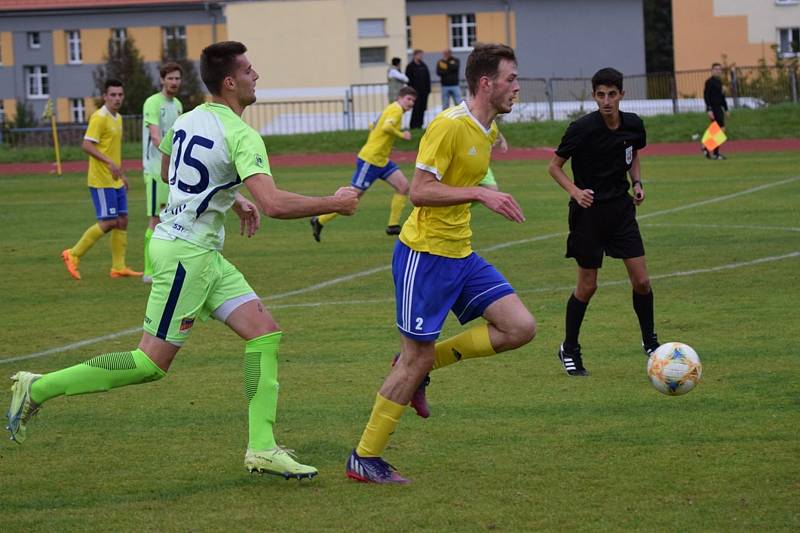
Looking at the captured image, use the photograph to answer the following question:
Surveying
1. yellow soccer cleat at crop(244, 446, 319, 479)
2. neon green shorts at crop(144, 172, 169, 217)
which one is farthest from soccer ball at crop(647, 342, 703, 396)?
neon green shorts at crop(144, 172, 169, 217)

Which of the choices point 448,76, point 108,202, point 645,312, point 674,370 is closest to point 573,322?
point 645,312

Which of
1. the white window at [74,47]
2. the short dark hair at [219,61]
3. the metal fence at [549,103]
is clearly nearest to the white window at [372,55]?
the metal fence at [549,103]

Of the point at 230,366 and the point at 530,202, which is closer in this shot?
the point at 230,366

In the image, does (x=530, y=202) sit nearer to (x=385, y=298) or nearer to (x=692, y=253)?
(x=692, y=253)

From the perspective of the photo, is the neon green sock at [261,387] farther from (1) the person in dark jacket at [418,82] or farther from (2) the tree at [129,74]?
(2) the tree at [129,74]

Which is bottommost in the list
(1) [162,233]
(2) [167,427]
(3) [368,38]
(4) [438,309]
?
(2) [167,427]

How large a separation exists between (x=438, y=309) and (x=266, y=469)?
1.22 metres

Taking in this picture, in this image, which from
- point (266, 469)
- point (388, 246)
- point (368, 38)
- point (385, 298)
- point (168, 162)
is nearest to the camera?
point (266, 469)

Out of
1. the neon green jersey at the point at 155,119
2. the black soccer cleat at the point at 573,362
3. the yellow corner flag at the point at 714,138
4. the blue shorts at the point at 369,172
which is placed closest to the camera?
the black soccer cleat at the point at 573,362

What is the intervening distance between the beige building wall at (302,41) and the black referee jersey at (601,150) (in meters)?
45.2

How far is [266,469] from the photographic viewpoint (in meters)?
6.52

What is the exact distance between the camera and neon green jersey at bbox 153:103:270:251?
6.32 m

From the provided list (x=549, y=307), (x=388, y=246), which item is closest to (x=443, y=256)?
(x=549, y=307)

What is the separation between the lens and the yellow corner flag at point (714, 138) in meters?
29.4
